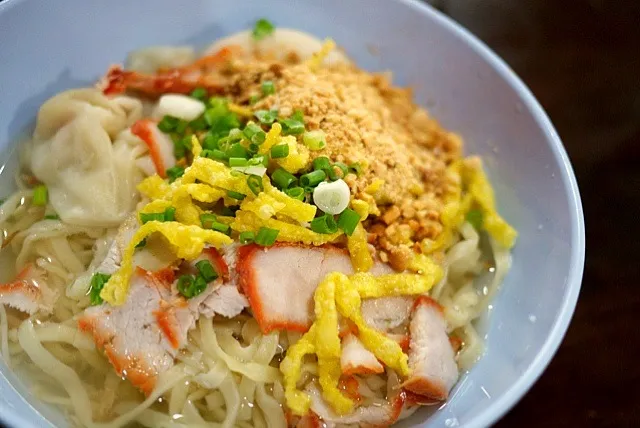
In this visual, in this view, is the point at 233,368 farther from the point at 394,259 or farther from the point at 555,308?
the point at 555,308

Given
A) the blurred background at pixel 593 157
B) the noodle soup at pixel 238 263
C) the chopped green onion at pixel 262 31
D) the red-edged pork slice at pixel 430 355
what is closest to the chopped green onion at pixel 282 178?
the noodle soup at pixel 238 263

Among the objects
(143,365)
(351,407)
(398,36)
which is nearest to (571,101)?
(398,36)

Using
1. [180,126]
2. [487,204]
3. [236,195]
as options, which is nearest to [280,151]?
[236,195]

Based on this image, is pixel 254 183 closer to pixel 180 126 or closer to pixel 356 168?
pixel 356 168

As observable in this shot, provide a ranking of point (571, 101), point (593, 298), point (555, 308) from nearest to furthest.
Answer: point (555, 308)
point (593, 298)
point (571, 101)

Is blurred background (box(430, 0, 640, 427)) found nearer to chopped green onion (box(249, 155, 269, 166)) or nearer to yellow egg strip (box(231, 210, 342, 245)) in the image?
yellow egg strip (box(231, 210, 342, 245))

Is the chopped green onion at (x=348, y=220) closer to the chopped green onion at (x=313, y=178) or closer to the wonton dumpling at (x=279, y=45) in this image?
the chopped green onion at (x=313, y=178)
